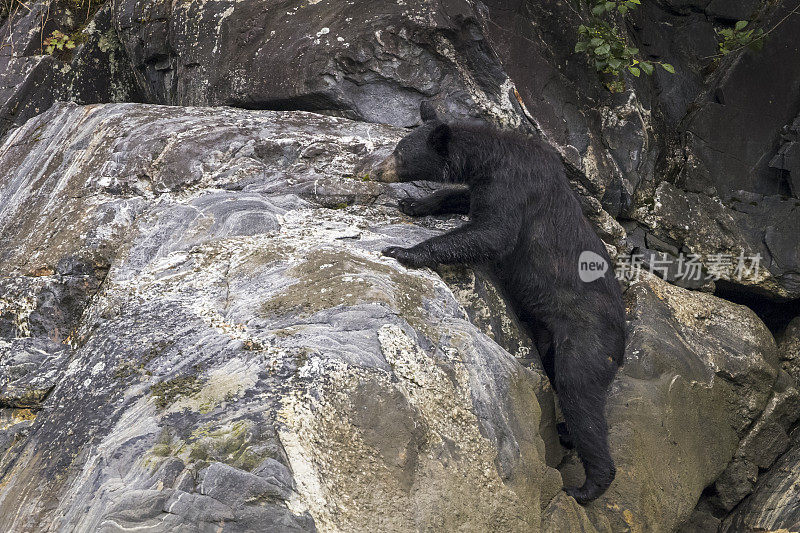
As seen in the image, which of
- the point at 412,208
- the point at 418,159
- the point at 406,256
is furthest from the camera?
the point at 412,208

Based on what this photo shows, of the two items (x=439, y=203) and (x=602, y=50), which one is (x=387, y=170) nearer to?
(x=439, y=203)

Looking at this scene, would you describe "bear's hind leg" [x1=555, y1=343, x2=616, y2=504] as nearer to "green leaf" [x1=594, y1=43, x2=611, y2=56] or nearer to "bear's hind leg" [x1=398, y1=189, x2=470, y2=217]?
"bear's hind leg" [x1=398, y1=189, x2=470, y2=217]

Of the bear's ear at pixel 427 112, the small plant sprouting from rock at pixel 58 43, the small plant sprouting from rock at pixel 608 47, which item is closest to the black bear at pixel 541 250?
the bear's ear at pixel 427 112

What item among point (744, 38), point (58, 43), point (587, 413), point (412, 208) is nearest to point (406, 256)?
point (412, 208)

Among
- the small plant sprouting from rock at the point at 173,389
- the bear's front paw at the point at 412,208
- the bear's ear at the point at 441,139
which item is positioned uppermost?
the bear's ear at the point at 441,139

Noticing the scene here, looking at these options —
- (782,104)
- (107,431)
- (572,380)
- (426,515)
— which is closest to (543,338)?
(572,380)

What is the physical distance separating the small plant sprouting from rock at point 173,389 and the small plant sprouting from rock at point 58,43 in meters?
5.59

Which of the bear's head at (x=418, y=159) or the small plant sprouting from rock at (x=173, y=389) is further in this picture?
the bear's head at (x=418, y=159)

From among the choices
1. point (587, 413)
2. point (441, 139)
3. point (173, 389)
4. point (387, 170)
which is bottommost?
point (587, 413)

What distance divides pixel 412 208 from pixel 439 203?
0.22 m

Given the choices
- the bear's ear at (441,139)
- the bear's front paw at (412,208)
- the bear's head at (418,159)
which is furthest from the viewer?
the bear's front paw at (412,208)

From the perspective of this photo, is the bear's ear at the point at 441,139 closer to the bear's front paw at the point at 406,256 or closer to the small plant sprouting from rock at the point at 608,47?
the bear's front paw at the point at 406,256

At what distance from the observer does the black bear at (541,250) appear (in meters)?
5.08

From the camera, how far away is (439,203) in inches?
227
